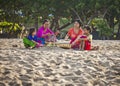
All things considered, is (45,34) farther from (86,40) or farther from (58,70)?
(58,70)

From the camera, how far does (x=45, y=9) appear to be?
29.7 meters

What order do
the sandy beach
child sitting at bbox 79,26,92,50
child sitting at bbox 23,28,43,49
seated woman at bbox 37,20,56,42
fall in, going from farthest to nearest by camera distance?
1. seated woman at bbox 37,20,56,42
2. child sitting at bbox 23,28,43,49
3. child sitting at bbox 79,26,92,50
4. the sandy beach

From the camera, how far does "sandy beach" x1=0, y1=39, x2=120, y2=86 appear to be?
6254 mm

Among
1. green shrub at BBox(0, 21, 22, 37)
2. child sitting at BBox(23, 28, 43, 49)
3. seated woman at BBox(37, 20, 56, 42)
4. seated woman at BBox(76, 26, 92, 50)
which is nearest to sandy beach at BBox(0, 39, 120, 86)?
seated woman at BBox(76, 26, 92, 50)

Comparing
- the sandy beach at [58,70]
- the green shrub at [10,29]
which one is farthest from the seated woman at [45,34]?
the green shrub at [10,29]

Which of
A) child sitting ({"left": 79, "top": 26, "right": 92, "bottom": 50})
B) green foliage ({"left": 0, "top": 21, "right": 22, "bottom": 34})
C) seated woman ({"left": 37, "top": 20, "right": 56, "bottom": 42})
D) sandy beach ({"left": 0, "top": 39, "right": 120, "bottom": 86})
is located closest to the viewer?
sandy beach ({"left": 0, "top": 39, "right": 120, "bottom": 86})

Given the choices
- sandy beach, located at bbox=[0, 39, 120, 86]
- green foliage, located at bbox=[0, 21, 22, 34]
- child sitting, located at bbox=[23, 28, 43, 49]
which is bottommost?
sandy beach, located at bbox=[0, 39, 120, 86]

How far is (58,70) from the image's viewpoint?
700 centimetres

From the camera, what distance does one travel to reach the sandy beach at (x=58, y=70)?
20.5ft

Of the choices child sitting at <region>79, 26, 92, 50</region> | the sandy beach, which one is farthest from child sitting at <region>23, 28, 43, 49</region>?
the sandy beach

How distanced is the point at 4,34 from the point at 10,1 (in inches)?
135

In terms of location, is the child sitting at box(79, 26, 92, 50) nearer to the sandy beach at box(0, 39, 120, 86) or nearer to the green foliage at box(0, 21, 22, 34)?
the sandy beach at box(0, 39, 120, 86)

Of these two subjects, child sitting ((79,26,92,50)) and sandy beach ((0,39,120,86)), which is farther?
child sitting ((79,26,92,50))

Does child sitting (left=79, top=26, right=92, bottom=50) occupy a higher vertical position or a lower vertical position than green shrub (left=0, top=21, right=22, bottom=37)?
lower
